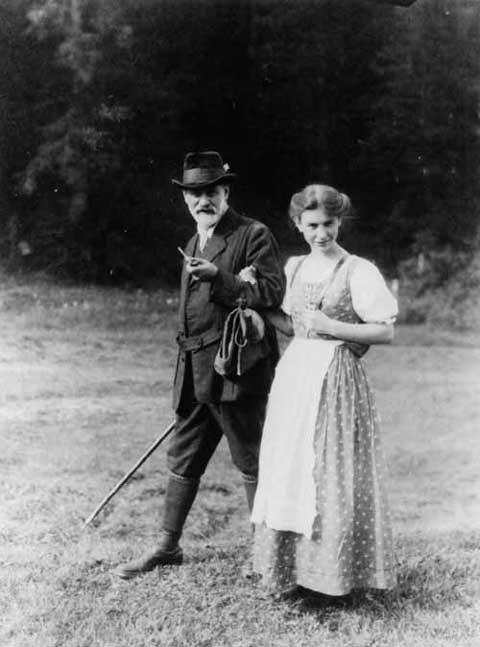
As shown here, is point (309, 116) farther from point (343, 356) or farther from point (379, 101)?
point (343, 356)

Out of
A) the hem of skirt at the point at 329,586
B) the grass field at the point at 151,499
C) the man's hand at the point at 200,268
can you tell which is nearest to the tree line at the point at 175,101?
the grass field at the point at 151,499

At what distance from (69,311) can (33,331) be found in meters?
0.32

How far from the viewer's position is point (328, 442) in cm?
270

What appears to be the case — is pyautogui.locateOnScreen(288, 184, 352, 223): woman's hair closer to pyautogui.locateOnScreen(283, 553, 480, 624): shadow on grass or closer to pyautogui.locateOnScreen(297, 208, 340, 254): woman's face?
pyautogui.locateOnScreen(297, 208, 340, 254): woman's face

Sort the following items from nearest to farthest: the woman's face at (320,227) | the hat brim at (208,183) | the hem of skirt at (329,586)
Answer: the hem of skirt at (329,586), the woman's face at (320,227), the hat brim at (208,183)

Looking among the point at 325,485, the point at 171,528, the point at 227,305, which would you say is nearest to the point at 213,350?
the point at 227,305

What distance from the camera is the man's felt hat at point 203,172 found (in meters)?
2.98

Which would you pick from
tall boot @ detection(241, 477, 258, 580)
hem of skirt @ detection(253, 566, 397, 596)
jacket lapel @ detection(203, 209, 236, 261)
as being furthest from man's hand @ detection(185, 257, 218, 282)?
hem of skirt @ detection(253, 566, 397, 596)

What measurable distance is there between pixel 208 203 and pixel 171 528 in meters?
1.39

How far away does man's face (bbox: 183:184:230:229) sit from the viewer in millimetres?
3033

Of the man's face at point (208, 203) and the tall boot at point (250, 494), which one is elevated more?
the man's face at point (208, 203)

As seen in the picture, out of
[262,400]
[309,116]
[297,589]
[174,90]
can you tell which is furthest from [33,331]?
[297,589]

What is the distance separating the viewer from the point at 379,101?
626 cm

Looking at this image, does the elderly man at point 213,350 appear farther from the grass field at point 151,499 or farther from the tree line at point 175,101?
the tree line at point 175,101
